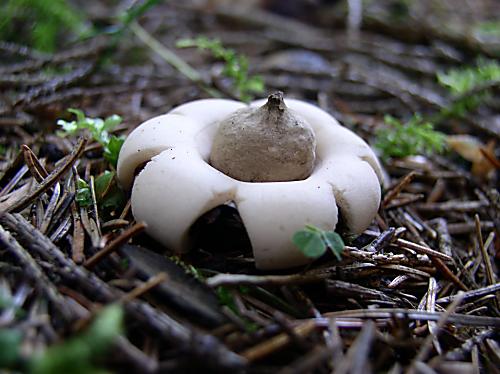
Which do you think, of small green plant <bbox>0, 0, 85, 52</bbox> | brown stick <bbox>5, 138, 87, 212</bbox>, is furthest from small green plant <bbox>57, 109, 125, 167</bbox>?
small green plant <bbox>0, 0, 85, 52</bbox>

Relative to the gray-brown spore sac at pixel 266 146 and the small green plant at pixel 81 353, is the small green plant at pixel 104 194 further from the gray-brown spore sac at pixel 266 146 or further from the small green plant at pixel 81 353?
the small green plant at pixel 81 353

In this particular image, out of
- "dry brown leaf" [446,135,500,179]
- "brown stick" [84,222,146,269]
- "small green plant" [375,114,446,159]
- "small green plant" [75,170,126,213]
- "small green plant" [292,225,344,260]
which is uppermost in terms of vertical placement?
"small green plant" [292,225,344,260]

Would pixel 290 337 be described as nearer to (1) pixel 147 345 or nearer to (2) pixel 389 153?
(1) pixel 147 345

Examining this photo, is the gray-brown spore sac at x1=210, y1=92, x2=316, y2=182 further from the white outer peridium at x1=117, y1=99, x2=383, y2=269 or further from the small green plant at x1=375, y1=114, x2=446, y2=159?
the small green plant at x1=375, y1=114, x2=446, y2=159

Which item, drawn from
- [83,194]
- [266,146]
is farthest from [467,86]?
[83,194]

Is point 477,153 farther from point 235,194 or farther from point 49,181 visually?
point 49,181

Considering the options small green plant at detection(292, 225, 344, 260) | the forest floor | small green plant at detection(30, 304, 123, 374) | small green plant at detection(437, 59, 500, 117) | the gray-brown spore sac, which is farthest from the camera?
small green plant at detection(437, 59, 500, 117)

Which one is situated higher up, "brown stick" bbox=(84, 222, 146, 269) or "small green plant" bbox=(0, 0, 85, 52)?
"small green plant" bbox=(0, 0, 85, 52)
